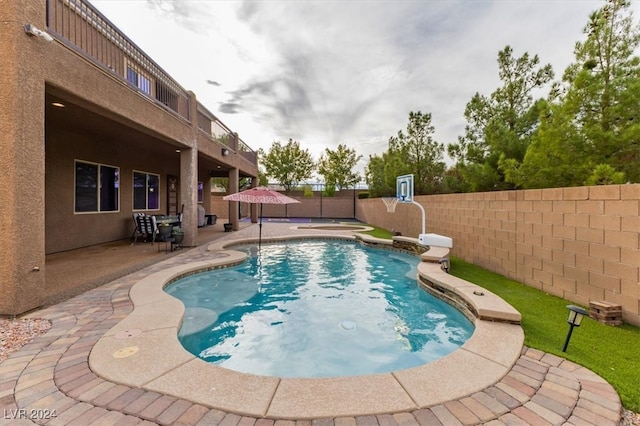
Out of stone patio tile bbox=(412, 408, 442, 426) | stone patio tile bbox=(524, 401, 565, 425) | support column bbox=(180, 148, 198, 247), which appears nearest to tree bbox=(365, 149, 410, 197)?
support column bbox=(180, 148, 198, 247)

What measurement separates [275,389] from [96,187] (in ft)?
33.6

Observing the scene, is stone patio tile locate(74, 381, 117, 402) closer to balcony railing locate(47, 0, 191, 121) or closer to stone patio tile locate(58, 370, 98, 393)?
stone patio tile locate(58, 370, 98, 393)

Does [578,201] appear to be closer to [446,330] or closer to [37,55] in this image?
[446,330]

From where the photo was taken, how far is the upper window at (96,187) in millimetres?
8594

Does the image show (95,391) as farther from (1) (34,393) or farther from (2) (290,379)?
(2) (290,379)

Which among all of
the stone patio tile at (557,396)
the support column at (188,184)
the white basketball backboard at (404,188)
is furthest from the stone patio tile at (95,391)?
the white basketball backboard at (404,188)

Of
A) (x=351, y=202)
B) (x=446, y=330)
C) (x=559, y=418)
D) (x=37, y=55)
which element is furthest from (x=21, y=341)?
(x=351, y=202)

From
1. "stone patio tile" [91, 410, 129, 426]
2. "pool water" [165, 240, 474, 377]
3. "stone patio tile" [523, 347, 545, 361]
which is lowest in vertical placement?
"pool water" [165, 240, 474, 377]

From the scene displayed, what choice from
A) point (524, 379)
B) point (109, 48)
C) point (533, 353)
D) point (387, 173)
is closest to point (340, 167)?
point (387, 173)

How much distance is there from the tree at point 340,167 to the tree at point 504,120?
22460 millimetres

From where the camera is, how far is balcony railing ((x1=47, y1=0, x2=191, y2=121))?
5.08 meters

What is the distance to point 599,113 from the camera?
258 inches

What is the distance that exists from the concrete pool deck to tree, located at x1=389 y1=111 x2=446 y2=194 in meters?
14.6

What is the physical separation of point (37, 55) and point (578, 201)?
28.9ft
